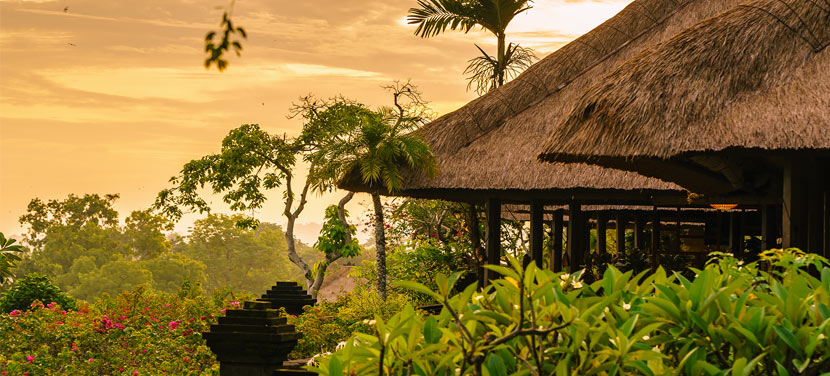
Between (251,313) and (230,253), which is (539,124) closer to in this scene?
(251,313)

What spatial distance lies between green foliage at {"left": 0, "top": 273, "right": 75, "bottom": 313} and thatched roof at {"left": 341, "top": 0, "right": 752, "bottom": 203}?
7.62 m

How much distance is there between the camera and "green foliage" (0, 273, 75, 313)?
58.4 feet

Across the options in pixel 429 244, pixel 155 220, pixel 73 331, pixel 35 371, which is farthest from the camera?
pixel 155 220

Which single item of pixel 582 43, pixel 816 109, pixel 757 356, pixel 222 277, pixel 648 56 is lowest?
pixel 222 277

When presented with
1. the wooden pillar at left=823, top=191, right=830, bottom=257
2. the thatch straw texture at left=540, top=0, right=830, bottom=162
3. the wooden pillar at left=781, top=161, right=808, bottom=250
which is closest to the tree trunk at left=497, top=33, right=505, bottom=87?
the thatch straw texture at left=540, top=0, right=830, bottom=162

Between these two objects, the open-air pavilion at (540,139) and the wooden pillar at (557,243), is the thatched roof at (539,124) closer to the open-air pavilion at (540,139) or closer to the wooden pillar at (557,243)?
the open-air pavilion at (540,139)

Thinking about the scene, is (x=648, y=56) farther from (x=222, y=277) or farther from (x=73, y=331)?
(x=222, y=277)

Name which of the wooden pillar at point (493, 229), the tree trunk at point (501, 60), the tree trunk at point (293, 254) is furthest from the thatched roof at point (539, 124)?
the tree trunk at point (293, 254)

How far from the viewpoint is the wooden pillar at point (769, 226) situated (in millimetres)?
9773

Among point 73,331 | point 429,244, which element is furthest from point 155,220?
point 73,331

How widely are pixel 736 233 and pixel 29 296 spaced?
503 inches

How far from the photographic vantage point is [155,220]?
52188 millimetres

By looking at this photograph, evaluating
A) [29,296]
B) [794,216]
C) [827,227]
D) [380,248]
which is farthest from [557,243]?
[29,296]

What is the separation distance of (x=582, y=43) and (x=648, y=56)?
5.52 m
